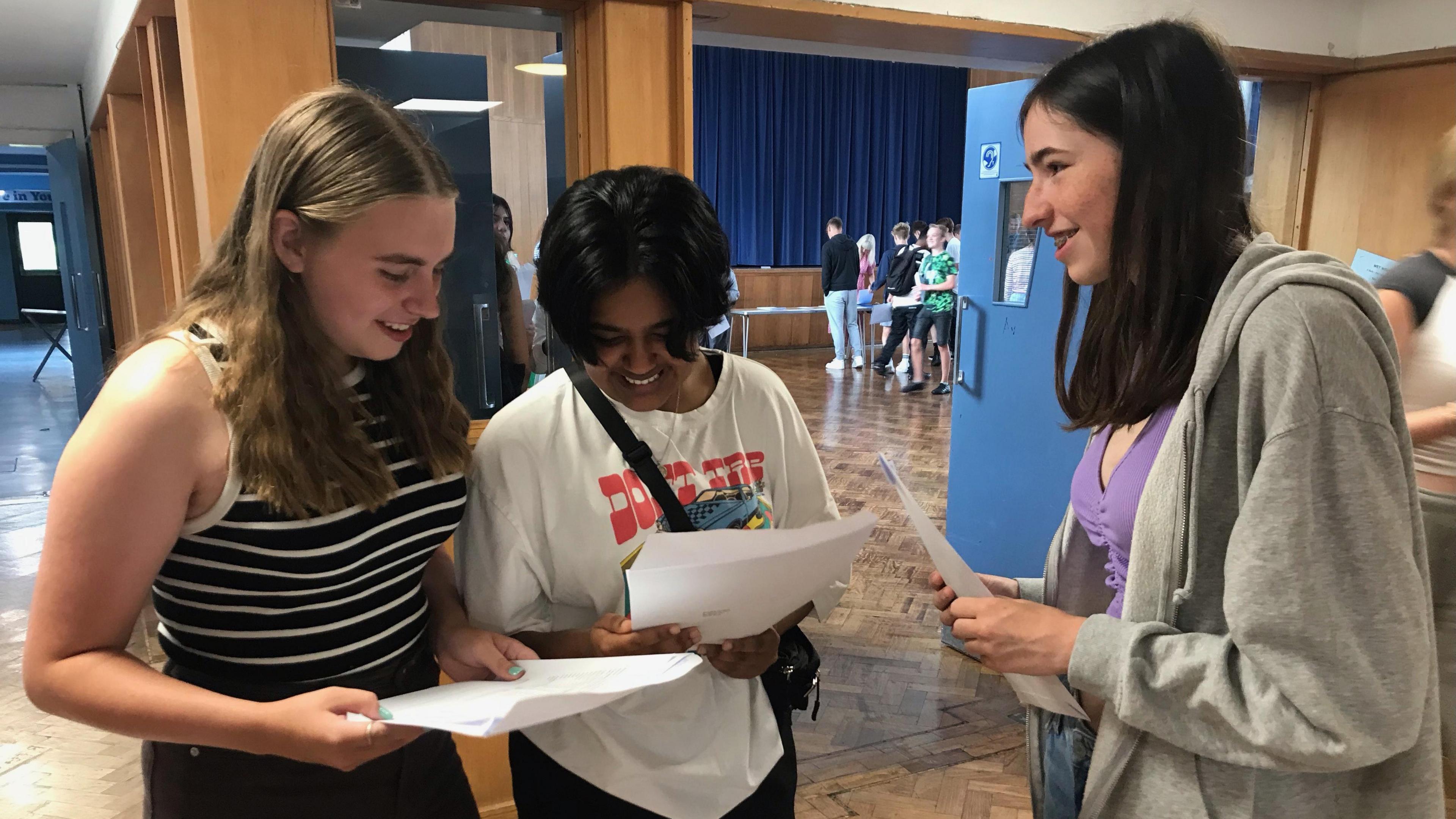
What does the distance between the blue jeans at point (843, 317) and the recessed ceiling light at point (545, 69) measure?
8.78 m

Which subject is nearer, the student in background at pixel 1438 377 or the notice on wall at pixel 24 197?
the student in background at pixel 1438 377

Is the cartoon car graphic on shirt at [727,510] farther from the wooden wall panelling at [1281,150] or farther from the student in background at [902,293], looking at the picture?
the student in background at [902,293]

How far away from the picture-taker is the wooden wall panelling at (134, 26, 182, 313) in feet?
10.2

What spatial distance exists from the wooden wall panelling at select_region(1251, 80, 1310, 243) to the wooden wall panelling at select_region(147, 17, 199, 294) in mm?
3908

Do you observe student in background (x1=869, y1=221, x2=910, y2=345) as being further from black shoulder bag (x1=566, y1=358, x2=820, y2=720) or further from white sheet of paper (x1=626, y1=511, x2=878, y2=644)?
white sheet of paper (x1=626, y1=511, x2=878, y2=644)

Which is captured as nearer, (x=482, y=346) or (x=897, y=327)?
(x=482, y=346)

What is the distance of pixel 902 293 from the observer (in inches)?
400

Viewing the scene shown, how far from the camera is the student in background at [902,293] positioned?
10039mm

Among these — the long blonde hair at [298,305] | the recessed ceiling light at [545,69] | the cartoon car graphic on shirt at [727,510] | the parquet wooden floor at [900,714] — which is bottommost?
the parquet wooden floor at [900,714]

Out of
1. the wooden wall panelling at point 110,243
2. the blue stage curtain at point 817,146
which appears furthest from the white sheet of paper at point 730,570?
the blue stage curtain at point 817,146

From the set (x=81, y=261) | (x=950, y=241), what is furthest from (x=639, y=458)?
(x=950, y=241)

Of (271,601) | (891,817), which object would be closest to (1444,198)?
(891,817)

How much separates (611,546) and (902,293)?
922 centimetres

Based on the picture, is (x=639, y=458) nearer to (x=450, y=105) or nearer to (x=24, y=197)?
(x=450, y=105)
